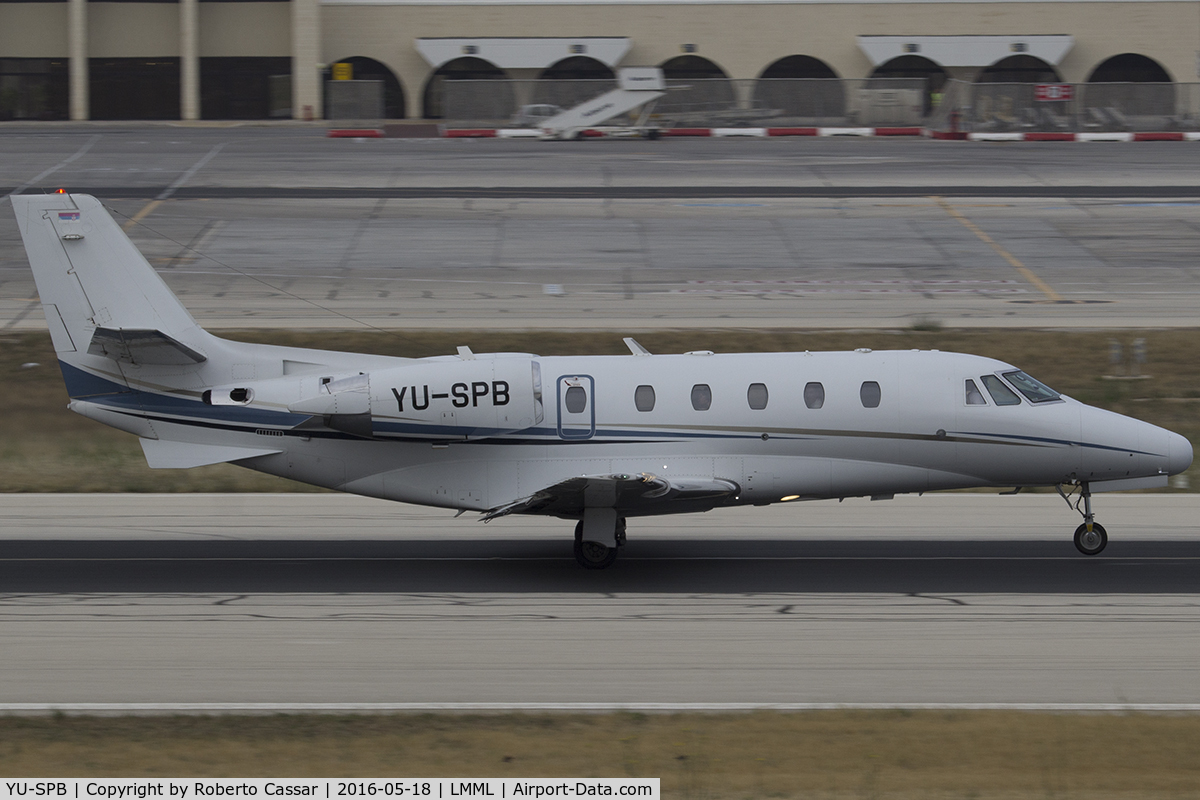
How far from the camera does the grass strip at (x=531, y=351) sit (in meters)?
27.3

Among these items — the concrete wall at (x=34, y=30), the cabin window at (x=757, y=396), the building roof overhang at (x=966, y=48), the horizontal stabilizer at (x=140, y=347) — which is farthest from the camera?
the concrete wall at (x=34, y=30)

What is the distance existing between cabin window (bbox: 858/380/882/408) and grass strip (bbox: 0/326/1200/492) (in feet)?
32.8

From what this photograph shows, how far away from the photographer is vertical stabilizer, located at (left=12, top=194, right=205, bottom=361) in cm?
2014

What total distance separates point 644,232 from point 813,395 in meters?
27.6

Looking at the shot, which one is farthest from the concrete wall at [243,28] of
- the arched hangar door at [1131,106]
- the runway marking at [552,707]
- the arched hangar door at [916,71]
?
the runway marking at [552,707]

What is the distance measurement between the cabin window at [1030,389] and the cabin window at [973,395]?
21.7 inches

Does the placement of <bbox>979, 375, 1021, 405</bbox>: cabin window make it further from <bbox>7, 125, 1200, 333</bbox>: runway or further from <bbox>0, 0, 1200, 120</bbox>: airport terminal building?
<bbox>0, 0, 1200, 120</bbox>: airport terminal building

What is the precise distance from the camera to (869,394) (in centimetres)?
1981

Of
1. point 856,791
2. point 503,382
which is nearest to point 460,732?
point 856,791

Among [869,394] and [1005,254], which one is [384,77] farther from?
[869,394]

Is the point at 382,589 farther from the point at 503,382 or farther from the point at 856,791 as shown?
the point at 856,791

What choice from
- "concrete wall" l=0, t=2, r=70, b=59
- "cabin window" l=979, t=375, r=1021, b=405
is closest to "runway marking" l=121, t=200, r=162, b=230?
"cabin window" l=979, t=375, r=1021, b=405

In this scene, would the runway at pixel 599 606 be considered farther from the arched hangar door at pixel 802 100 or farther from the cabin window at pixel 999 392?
Answer: the arched hangar door at pixel 802 100

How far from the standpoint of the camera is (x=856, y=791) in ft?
40.0
